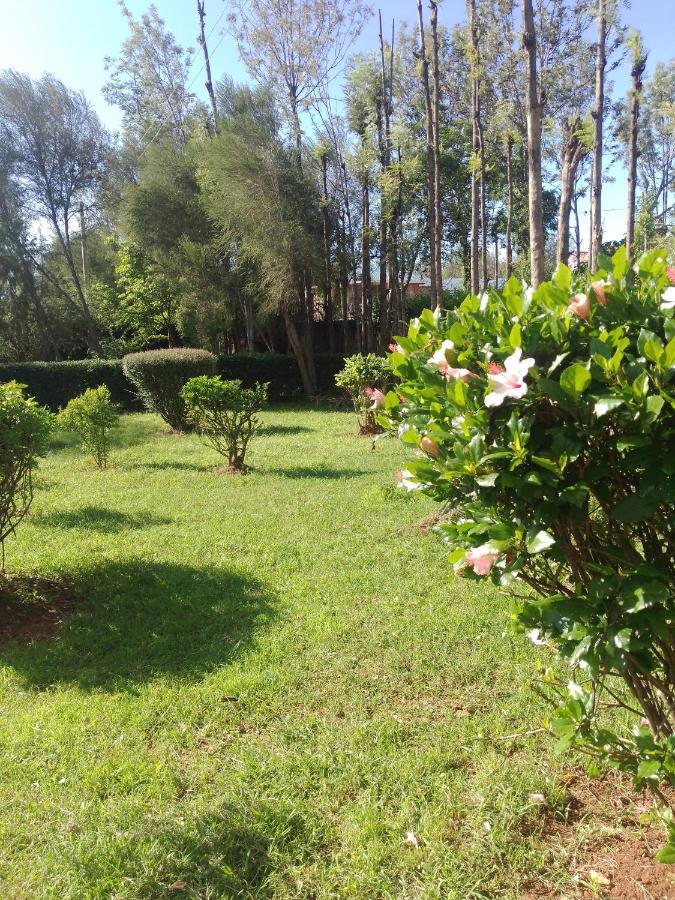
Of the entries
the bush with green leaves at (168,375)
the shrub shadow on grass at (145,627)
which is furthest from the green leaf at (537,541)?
the bush with green leaves at (168,375)

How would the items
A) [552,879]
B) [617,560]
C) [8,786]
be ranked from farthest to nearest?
[8,786] → [552,879] → [617,560]

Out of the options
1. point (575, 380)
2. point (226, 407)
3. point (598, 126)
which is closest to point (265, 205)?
point (598, 126)

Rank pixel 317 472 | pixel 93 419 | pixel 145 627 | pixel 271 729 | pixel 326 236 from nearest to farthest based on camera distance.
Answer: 1. pixel 271 729
2. pixel 145 627
3. pixel 317 472
4. pixel 93 419
5. pixel 326 236

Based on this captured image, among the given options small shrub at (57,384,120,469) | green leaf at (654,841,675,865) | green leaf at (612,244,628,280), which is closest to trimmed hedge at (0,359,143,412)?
small shrub at (57,384,120,469)

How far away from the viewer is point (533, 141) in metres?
3.94

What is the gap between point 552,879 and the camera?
A: 65.3 inches

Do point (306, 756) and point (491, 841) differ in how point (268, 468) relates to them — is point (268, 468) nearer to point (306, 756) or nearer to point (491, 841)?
point (306, 756)

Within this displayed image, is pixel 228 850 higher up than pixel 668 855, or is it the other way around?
pixel 668 855

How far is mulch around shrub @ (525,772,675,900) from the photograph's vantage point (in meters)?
1.59

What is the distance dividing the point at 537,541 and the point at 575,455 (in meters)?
0.19

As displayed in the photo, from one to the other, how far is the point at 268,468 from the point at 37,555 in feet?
11.8

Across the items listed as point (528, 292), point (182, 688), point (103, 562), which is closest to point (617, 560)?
point (528, 292)

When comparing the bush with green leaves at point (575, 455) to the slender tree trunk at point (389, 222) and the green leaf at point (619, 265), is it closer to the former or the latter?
the green leaf at point (619, 265)

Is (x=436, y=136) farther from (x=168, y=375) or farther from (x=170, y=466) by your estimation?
(x=168, y=375)
